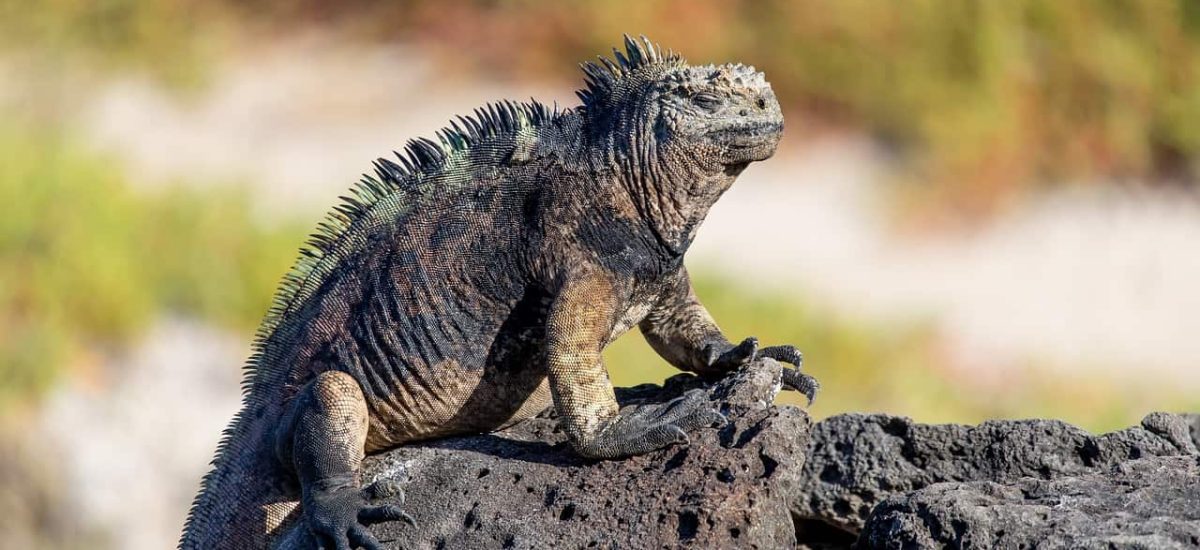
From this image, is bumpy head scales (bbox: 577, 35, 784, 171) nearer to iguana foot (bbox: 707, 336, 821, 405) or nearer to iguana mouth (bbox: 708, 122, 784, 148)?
iguana mouth (bbox: 708, 122, 784, 148)

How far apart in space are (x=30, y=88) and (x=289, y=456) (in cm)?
962

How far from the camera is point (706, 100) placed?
185 inches

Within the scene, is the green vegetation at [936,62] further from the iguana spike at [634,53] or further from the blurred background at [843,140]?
the iguana spike at [634,53]

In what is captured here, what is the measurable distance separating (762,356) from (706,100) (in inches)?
32.2

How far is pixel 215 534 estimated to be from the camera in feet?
16.6

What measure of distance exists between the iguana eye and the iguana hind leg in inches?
54.1

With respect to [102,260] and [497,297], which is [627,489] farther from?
[102,260]

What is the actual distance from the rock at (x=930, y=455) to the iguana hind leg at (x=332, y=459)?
1.36 m

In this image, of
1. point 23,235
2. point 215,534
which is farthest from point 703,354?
point 23,235

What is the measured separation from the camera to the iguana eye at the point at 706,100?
468 centimetres

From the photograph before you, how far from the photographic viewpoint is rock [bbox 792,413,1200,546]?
459cm

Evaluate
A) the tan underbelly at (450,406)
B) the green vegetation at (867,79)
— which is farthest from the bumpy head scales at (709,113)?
the green vegetation at (867,79)

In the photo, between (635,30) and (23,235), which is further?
(635,30)

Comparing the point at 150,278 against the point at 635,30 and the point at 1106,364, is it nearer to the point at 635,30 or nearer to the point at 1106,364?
the point at 635,30
